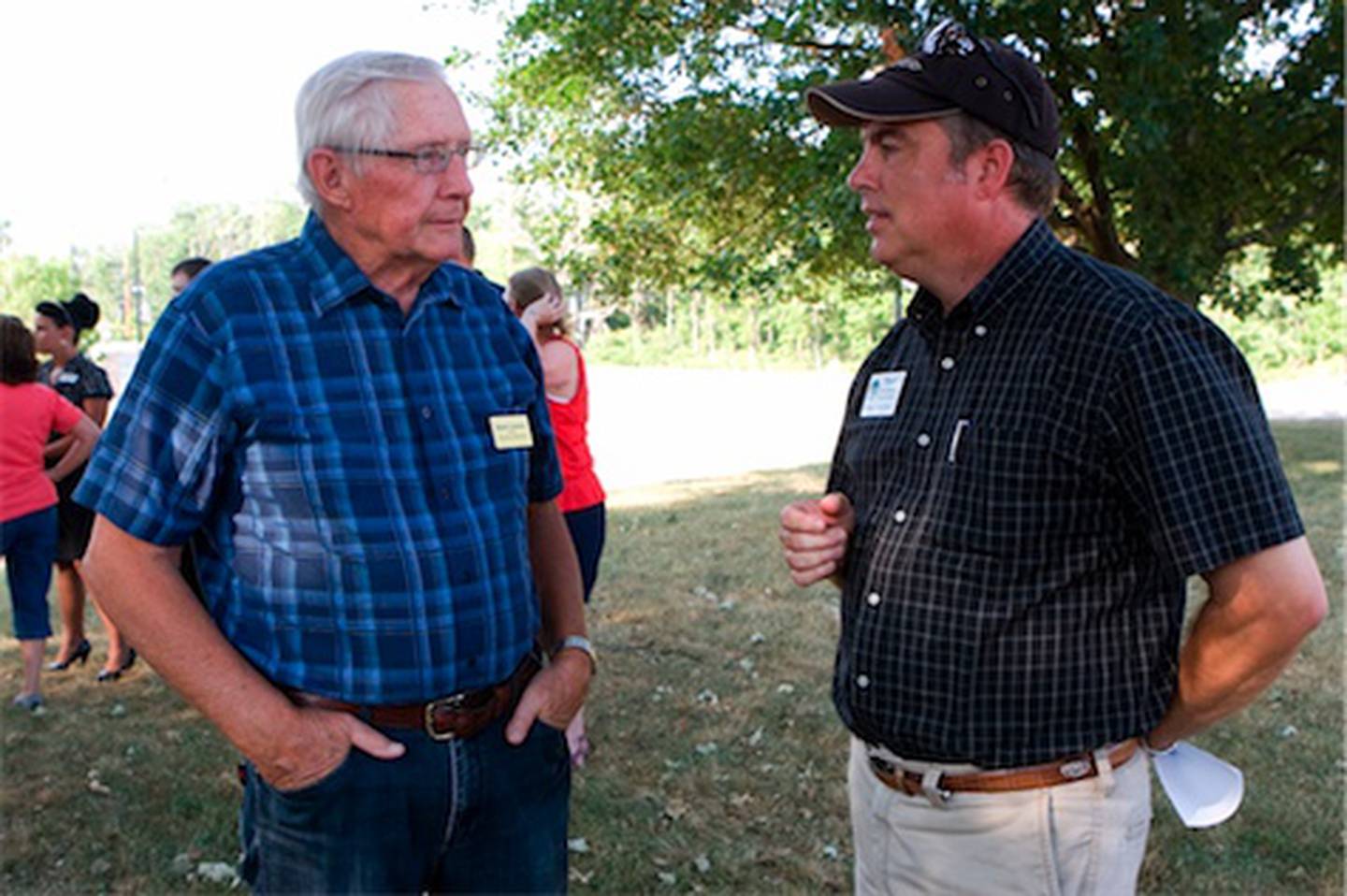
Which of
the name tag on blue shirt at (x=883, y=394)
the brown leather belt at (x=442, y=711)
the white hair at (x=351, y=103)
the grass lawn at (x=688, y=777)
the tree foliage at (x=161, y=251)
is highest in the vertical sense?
the white hair at (x=351, y=103)

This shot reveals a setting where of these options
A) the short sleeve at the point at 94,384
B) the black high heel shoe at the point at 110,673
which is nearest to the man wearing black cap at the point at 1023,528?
the black high heel shoe at the point at 110,673

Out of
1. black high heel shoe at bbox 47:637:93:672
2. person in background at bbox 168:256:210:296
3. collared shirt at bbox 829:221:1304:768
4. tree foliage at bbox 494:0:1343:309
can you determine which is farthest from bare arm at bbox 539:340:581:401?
tree foliage at bbox 494:0:1343:309

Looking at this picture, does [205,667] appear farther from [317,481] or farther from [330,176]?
[330,176]

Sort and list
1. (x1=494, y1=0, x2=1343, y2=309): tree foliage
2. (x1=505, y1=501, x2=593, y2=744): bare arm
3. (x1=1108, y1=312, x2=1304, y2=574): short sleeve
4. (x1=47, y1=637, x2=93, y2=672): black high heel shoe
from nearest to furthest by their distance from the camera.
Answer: (x1=1108, y1=312, x2=1304, y2=574): short sleeve, (x1=505, y1=501, x2=593, y2=744): bare arm, (x1=47, y1=637, x2=93, y2=672): black high heel shoe, (x1=494, y1=0, x2=1343, y2=309): tree foliage

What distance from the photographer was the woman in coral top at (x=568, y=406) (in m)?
5.21

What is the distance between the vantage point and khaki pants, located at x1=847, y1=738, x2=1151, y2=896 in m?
2.09

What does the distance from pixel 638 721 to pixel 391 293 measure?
13.5ft

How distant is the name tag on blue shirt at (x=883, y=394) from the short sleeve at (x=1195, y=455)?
1.61 feet

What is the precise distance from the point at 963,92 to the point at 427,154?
98 cm

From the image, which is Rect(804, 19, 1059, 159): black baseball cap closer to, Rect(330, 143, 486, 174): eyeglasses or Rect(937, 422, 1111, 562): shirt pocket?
Rect(937, 422, 1111, 562): shirt pocket

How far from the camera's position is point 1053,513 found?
6.64ft

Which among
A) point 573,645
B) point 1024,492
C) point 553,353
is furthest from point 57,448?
point 1024,492

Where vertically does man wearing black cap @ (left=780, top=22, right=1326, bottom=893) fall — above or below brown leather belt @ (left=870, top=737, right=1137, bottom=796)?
above

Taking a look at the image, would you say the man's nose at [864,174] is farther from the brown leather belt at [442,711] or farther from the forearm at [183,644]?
the forearm at [183,644]
